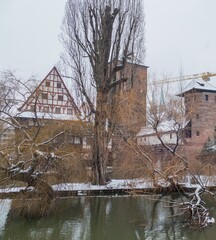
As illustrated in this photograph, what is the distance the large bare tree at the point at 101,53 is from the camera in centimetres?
1661

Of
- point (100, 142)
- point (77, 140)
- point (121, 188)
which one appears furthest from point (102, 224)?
point (100, 142)

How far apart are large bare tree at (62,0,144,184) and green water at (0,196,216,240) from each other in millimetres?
4933

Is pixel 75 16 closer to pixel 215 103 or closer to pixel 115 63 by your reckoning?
pixel 115 63

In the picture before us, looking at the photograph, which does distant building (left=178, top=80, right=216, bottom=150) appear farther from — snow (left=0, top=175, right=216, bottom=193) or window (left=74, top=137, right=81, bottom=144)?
window (left=74, top=137, right=81, bottom=144)

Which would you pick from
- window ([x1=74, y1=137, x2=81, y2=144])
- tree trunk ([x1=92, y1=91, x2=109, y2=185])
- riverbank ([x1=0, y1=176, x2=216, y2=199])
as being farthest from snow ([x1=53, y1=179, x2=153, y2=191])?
window ([x1=74, y1=137, x2=81, y2=144])

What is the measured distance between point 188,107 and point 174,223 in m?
7.58

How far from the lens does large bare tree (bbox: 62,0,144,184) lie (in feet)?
54.5

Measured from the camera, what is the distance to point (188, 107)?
1611 cm

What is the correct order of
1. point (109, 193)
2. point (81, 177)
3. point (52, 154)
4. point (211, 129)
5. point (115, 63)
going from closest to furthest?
point (52, 154)
point (81, 177)
point (109, 193)
point (115, 63)
point (211, 129)

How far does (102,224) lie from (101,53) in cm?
952

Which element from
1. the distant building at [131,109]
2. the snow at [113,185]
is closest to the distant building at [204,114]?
the distant building at [131,109]

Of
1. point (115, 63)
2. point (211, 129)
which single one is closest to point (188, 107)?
point (115, 63)

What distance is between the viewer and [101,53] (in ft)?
55.3

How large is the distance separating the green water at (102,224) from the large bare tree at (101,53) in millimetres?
4933
